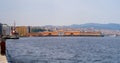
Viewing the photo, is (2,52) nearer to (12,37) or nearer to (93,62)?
(93,62)

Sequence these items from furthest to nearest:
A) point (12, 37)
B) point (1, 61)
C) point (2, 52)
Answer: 1. point (12, 37)
2. point (2, 52)
3. point (1, 61)

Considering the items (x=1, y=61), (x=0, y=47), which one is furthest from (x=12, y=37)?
(x=1, y=61)

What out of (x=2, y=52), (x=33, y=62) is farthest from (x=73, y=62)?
(x=2, y=52)

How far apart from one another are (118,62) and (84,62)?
14.7 ft

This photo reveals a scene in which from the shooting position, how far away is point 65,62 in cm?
4662

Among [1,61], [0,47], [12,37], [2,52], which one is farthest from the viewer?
[12,37]

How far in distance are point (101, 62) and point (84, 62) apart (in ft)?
7.51

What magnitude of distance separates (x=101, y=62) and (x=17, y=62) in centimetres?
1123

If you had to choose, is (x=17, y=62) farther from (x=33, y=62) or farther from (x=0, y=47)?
(x=0, y=47)

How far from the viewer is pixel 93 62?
48.0 metres

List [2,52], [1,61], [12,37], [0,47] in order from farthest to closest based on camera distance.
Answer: [12,37] < [0,47] < [2,52] < [1,61]

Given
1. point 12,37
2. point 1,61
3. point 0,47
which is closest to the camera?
point 1,61

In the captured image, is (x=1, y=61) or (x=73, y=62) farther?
(x=73, y=62)

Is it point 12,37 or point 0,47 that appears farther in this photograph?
point 12,37
